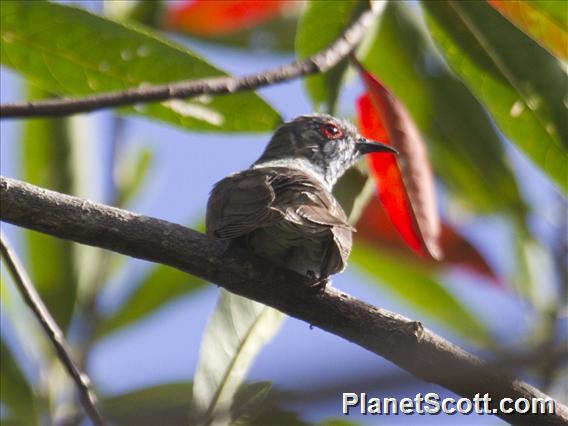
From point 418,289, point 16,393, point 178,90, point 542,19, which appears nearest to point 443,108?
point 542,19

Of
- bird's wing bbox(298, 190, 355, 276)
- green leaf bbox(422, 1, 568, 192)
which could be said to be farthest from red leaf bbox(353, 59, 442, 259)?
green leaf bbox(422, 1, 568, 192)

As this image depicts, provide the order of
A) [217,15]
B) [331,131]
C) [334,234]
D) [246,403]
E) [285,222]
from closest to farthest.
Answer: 1. [246,403]
2. [334,234]
3. [285,222]
4. [217,15]
5. [331,131]

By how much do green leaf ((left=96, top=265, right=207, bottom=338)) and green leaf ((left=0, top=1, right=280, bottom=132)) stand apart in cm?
106

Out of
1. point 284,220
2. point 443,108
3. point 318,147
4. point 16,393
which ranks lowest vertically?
point 16,393

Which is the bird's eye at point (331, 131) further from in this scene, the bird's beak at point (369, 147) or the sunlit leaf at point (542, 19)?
the sunlit leaf at point (542, 19)

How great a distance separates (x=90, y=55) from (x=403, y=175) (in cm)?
134

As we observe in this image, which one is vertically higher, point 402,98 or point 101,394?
point 402,98

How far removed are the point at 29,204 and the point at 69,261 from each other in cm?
145

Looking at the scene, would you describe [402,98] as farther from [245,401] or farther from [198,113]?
[245,401]

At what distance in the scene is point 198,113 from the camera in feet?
12.2

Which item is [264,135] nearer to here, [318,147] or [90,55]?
[90,55]

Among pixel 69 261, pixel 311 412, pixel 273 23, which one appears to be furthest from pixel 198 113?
pixel 311 412

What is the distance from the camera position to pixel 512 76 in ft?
11.9

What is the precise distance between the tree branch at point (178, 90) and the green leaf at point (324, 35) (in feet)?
1.83
